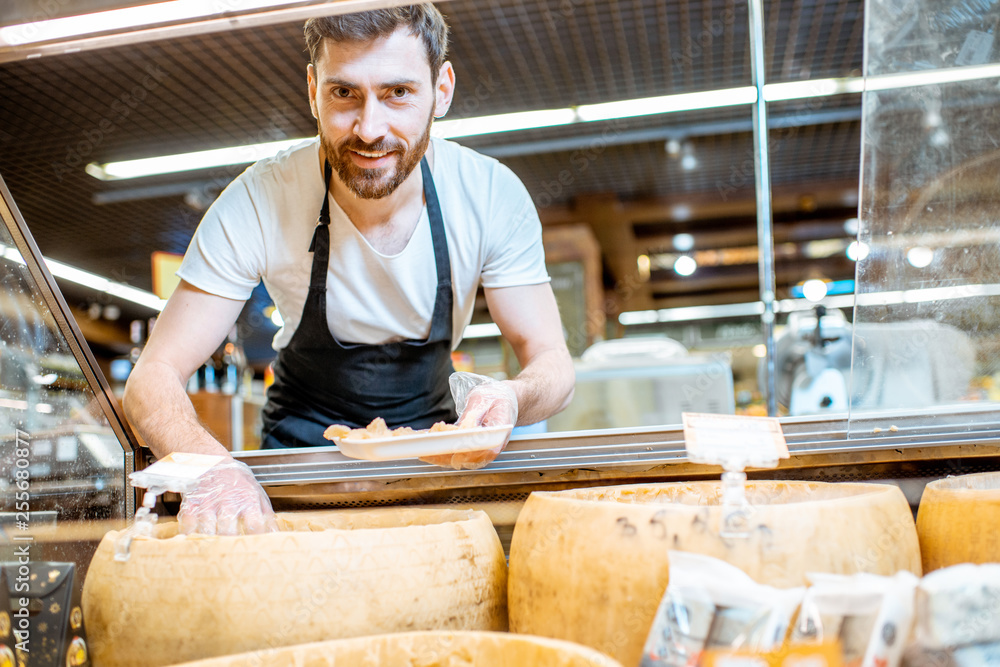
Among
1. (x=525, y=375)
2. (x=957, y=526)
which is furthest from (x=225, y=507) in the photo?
(x=957, y=526)

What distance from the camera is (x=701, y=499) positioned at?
847 mm

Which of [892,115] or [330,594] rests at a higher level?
[892,115]

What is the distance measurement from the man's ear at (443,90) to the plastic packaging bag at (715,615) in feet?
3.47

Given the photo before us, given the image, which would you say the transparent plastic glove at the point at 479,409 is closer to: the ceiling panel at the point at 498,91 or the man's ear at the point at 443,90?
the man's ear at the point at 443,90

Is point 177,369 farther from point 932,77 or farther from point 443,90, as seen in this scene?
point 932,77

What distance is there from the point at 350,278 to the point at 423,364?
22 centimetres

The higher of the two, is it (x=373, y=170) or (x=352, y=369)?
(x=373, y=170)

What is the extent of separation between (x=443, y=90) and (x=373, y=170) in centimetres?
26

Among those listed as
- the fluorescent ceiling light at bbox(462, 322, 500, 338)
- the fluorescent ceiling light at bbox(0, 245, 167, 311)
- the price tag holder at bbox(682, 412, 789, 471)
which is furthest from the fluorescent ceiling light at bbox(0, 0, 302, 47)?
the fluorescent ceiling light at bbox(462, 322, 500, 338)

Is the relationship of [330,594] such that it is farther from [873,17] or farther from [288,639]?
[873,17]

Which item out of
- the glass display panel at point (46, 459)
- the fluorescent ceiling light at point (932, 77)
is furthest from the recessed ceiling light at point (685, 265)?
the glass display panel at point (46, 459)

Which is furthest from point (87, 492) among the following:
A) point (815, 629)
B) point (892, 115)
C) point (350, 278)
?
point (892, 115)

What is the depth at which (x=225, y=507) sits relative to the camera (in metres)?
0.84

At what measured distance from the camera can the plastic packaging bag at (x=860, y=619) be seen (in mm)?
542
